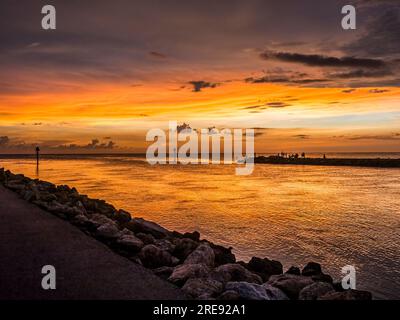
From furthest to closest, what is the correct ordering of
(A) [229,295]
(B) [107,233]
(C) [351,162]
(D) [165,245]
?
(C) [351,162], (D) [165,245], (B) [107,233], (A) [229,295]

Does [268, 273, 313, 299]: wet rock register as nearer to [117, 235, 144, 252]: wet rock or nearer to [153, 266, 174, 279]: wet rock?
[153, 266, 174, 279]: wet rock

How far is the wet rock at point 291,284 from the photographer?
6.27 meters

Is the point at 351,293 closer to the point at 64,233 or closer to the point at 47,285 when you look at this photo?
the point at 47,285

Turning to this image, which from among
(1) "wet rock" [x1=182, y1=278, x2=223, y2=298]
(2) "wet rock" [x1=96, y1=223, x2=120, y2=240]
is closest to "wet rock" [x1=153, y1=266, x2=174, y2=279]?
(1) "wet rock" [x1=182, y1=278, x2=223, y2=298]

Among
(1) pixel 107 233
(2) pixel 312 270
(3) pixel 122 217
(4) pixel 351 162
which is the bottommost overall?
(2) pixel 312 270

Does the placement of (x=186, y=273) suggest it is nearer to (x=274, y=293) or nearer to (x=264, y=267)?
(x=274, y=293)

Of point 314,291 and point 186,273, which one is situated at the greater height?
point 186,273

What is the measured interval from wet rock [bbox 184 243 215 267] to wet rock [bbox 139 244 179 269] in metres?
0.37

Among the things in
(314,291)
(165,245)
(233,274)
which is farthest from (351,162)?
(314,291)

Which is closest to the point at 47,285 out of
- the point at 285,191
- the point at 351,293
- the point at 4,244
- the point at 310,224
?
the point at 4,244

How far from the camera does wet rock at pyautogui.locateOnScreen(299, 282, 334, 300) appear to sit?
5.96m

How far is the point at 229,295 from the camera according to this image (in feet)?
17.5

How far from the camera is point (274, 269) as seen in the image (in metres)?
8.00

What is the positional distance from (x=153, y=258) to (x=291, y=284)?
2495mm
